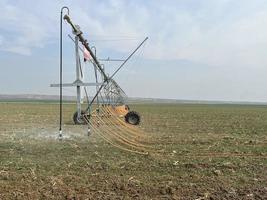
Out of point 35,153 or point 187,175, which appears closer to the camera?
point 187,175

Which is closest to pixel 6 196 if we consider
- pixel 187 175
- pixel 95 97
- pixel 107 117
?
pixel 187 175

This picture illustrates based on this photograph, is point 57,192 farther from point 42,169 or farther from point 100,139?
point 100,139

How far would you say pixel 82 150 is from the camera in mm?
14281

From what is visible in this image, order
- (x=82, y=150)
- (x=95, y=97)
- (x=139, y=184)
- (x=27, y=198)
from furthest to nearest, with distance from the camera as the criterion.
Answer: (x=95, y=97) → (x=82, y=150) → (x=139, y=184) → (x=27, y=198)

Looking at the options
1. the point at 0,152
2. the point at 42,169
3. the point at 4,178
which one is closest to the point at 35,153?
the point at 0,152

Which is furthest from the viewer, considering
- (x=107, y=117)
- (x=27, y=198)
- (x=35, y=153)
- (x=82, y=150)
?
(x=107, y=117)

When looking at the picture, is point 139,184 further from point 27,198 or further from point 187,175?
point 27,198

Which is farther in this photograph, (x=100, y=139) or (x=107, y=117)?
(x=107, y=117)

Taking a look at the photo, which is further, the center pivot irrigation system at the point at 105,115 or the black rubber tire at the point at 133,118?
the black rubber tire at the point at 133,118

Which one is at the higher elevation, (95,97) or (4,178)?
(95,97)

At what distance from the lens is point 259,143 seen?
1697 cm

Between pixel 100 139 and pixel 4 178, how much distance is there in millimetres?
7985

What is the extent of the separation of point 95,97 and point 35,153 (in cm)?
763

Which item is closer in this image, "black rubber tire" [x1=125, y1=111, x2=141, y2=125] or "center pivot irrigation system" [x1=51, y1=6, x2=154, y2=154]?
"center pivot irrigation system" [x1=51, y1=6, x2=154, y2=154]
